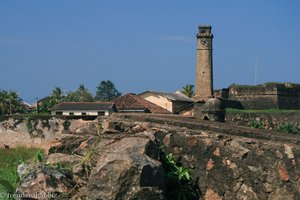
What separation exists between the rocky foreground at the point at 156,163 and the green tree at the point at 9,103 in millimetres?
48201

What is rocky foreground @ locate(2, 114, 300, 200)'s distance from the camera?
3.82 metres

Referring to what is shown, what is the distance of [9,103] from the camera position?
2109 inches

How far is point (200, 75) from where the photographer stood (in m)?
52.2

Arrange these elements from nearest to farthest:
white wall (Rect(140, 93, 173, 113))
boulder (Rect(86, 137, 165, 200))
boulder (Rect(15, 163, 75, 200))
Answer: boulder (Rect(86, 137, 165, 200)) → boulder (Rect(15, 163, 75, 200)) → white wall (Rect(140, 93, 173, 113))

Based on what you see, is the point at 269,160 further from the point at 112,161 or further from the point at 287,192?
the point at 112,161

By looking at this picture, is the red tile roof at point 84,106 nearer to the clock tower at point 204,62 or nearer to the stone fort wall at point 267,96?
the stone fort wall at point 267,96

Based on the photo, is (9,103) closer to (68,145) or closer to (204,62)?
(204,62)

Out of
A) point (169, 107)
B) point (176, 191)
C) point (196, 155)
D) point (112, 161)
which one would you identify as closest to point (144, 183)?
point (112, 161)

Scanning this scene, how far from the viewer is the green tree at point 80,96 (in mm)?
62719

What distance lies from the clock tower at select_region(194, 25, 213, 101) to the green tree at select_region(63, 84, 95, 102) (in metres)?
15.6

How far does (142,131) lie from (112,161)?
1.07 m

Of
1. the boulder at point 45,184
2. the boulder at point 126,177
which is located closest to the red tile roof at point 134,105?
the boulder at point 45,184

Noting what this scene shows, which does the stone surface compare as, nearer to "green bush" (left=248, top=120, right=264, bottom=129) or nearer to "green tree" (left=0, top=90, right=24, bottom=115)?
"green bush" (left=248, top=120, right=264, bottom=129)

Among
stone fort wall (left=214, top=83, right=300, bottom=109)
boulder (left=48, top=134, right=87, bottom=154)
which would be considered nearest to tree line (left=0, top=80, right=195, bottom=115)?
stone fort wall (left=214, top=83, right=300, bottom=109)
